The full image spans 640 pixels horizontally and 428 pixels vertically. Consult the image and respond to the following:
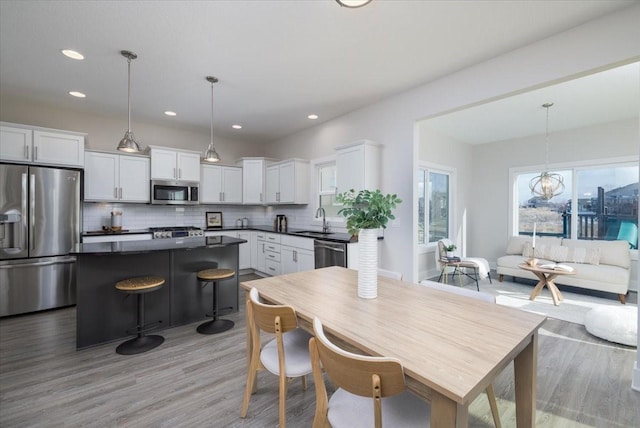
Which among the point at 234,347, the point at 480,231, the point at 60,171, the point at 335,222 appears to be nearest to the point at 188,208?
the point at 60,171

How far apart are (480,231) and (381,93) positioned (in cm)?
441

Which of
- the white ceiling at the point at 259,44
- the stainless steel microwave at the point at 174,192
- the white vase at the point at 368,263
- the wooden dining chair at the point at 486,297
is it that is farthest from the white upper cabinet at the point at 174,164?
the wooden dining chair at the point at 486,297

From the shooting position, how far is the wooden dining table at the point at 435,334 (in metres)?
0.91

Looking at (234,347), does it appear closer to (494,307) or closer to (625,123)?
(494,307)

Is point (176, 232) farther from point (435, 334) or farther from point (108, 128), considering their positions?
point (435, 334)

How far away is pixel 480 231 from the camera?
21.1 feet

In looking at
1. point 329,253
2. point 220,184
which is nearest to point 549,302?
point 329,253

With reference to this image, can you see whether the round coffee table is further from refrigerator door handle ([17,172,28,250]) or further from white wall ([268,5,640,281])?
refrigerator door handle ([17,172,28,250])

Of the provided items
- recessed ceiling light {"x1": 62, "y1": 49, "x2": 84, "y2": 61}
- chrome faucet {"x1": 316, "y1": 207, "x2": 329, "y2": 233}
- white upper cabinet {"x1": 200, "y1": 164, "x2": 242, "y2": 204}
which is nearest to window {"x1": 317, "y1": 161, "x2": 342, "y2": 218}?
chrome faucet {"x1": 316, "y1": 207, "x2": 329, "y2": 233}

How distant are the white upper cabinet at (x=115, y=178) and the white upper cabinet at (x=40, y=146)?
13.7 inches

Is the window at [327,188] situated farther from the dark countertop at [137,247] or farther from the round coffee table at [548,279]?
the round coffee table at [548,279]

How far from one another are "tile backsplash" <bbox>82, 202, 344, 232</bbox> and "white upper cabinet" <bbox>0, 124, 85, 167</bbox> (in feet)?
3.21

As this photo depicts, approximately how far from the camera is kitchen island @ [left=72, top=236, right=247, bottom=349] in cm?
265

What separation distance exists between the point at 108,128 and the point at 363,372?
571 cm
